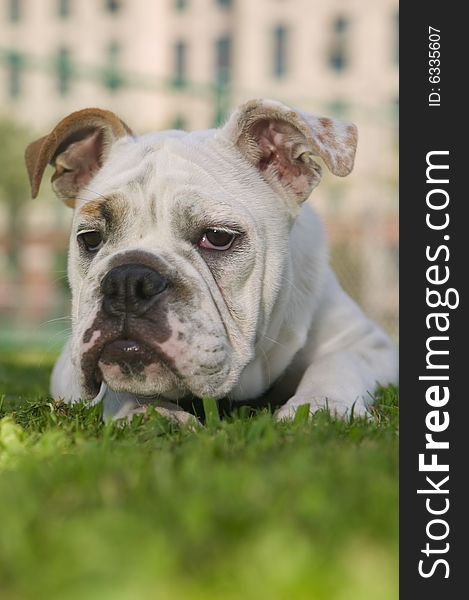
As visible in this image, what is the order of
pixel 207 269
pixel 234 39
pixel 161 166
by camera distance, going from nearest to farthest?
pixel 207 269, pixel 161 166, pixel 234 39

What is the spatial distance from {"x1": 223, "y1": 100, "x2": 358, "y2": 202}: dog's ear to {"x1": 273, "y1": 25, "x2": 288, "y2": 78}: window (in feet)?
119

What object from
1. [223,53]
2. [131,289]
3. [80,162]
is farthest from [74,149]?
[223,53]

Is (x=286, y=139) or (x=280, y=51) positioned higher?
(x=280, y=51)

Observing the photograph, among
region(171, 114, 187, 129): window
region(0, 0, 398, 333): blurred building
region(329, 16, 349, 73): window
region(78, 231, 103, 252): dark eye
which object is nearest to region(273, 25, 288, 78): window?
region(0, 0, 398, 333): blurred building

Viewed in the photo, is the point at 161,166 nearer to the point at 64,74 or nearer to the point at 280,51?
the point at 64,74

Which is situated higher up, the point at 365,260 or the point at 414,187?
the point at 365,260

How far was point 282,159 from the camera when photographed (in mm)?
3957

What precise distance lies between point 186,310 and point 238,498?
1486 mm

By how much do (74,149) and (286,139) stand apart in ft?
3.61

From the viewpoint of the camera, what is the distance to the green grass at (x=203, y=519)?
4.85 ft

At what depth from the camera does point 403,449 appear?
2387mm

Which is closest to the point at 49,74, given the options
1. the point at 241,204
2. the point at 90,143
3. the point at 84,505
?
the point at 90,143

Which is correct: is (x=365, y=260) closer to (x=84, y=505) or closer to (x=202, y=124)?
(x=202, y=124)

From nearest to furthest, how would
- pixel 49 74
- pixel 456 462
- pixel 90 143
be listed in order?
pixel 456 462 → pixel 90 143 → pixel 49 74
